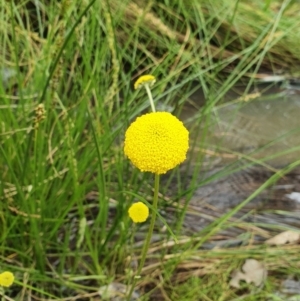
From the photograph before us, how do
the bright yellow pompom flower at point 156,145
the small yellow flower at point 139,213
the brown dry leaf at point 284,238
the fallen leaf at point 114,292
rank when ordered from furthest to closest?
the brown dry leaf at point 284,238, the fallen leaf at point 114,292, the small yellow flower at point 139,213, the bright yellow pompom flower at point 156,145

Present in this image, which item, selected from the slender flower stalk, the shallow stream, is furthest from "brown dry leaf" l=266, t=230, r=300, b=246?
the slender flower stalk

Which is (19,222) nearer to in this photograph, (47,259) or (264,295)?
(47,259)

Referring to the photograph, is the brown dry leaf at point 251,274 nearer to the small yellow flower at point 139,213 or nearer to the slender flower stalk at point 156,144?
the small yellow flower at point 139,213

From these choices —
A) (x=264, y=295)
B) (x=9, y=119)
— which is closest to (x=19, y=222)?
(x=9, y=119)

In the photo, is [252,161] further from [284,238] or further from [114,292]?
[114,292]

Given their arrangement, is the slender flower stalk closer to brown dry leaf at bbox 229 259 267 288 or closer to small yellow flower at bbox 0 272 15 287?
small yellow flower at bbox 0 272 15 287

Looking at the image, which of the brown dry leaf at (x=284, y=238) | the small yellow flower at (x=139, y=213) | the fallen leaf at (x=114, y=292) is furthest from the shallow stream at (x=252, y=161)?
the small yellow flower at (x=139, y=213)

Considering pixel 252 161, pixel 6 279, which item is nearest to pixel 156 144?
pixel 6 279
